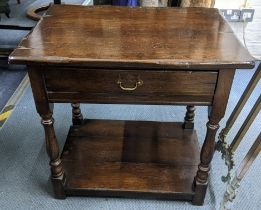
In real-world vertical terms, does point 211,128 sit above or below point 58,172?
above

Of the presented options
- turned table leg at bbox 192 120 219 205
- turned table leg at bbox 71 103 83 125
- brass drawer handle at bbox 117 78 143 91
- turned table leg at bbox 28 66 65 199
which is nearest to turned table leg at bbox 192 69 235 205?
turned table leg at bbox 192 120 219 205

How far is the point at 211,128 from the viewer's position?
0.96 m

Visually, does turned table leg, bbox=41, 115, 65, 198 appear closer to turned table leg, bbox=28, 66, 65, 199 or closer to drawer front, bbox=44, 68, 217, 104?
turned table leg, bbox=28, 66, 65, 199

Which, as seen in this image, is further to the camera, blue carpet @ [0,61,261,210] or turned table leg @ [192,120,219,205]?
blue carpet @ [0,61,261,210]

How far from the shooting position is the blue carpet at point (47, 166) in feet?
3.84

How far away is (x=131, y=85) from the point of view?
868 mm

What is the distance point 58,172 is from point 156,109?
0.76 m

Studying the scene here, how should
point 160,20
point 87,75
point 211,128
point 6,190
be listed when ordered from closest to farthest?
1. point 87,75
2. point 211,128
3. point 160,20
4. point 6,190

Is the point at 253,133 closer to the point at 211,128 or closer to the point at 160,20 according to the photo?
the point at 211,128

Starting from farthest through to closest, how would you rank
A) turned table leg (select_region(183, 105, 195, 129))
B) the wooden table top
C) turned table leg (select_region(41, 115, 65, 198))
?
turned table leg (select_region(183, 105, 195, 129))
turned table leg (select_region(41, 115, 65, 198))
the wooden table top

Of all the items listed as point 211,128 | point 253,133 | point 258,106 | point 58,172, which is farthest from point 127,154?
point 253,133

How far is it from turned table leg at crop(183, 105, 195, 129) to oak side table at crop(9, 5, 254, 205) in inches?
4.1

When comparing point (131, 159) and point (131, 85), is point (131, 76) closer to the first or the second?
point (131, 85)

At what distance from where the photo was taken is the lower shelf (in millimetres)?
1152
